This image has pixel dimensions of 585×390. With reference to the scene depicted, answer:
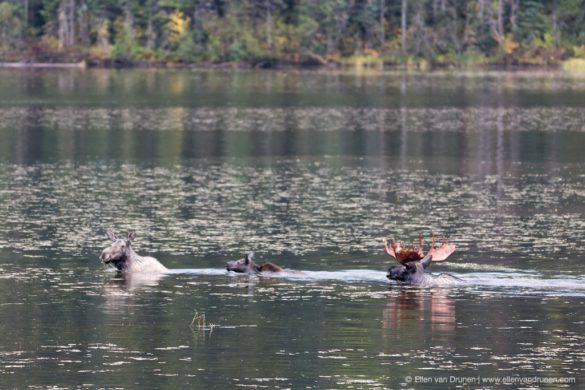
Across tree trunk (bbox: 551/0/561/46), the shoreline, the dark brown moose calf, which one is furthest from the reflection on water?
tree trunk (bbox: 551/0/561/46)

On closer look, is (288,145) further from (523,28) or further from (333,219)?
(523,28)

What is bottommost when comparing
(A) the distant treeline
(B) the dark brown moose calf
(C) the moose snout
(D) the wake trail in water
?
(D) the wake trail in water

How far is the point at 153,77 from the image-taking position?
158m

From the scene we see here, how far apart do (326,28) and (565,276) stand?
144 meters

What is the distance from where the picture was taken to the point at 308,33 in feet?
578

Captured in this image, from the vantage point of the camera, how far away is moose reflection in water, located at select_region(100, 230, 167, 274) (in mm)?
35841

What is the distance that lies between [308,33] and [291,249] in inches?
5387

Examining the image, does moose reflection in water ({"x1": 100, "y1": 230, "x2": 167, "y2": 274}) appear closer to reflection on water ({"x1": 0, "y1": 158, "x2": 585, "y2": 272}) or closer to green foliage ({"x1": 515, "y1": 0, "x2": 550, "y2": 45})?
reflection on water ({"x1": 0, "y1": 158, "x2": 585, "y2": 272})

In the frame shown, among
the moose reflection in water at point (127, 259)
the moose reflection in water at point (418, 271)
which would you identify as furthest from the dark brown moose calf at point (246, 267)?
the moose reflection in water at point (418, 271)

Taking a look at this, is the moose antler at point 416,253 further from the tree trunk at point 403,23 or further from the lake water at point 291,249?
the tree trunk at point 403,23

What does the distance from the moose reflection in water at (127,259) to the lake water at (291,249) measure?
1.81ft

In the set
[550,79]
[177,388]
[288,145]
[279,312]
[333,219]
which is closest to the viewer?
[177,388]

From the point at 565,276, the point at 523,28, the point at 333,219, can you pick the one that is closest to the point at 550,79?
the point at 523,28

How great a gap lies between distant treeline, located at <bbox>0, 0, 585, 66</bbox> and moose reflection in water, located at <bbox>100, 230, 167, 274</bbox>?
141214mm
